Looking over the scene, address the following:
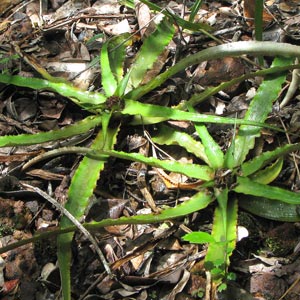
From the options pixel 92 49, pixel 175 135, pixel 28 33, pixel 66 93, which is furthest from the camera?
pixel 28 33

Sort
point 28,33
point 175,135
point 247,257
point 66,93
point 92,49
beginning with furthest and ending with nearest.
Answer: point 28,33
point 92,49
point 66,93
point 175,135
point 247,257

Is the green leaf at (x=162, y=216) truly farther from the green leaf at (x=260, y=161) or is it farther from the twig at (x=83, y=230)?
the green leaf at (x=260, y=161)

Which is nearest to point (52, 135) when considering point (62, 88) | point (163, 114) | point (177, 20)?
point (62, 88)

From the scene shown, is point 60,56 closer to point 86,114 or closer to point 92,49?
point 92,49

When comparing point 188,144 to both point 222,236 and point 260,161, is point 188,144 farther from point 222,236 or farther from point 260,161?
point 222,236

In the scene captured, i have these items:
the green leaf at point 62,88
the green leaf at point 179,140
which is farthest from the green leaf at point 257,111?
the green leaf at point 62,88

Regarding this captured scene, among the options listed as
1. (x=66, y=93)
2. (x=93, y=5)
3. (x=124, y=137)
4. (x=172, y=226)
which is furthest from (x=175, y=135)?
(x=93, y=5)
